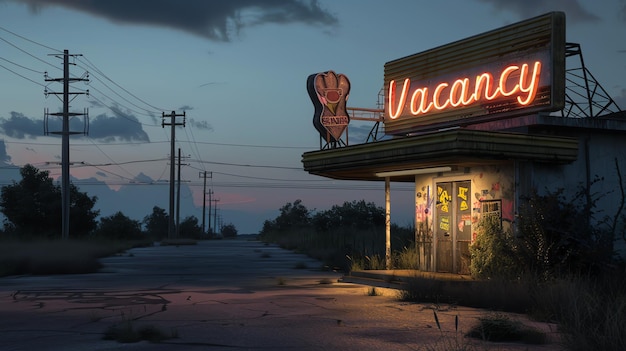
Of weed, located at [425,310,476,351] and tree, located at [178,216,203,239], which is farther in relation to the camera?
tree, located at [178,216,203,239]

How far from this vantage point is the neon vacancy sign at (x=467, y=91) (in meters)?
18.7

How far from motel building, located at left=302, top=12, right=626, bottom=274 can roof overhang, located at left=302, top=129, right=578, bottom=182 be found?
1.1 inches

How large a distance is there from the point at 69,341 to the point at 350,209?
3037 inches

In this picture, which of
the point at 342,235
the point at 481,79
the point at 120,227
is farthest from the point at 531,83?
the point at 120,227

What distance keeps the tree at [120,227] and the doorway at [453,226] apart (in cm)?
7867

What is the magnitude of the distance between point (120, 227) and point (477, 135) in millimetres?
87643

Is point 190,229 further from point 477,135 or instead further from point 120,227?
point 477,135

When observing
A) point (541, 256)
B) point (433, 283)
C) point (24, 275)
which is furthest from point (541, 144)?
point (24, 275)

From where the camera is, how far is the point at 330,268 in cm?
3038

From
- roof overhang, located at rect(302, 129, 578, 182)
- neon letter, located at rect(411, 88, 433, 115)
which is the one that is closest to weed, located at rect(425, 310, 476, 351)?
roof overhang, located at rect(302, 129, 578, 182)

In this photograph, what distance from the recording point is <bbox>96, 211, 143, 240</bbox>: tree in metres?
96.5

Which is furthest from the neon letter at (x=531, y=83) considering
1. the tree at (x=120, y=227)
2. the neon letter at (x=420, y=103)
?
the tree at (x=120, y=227)

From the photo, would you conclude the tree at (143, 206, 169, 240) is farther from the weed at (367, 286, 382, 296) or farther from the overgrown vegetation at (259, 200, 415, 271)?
the weed at (367, 286, 382, 296)

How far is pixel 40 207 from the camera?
74250mm
